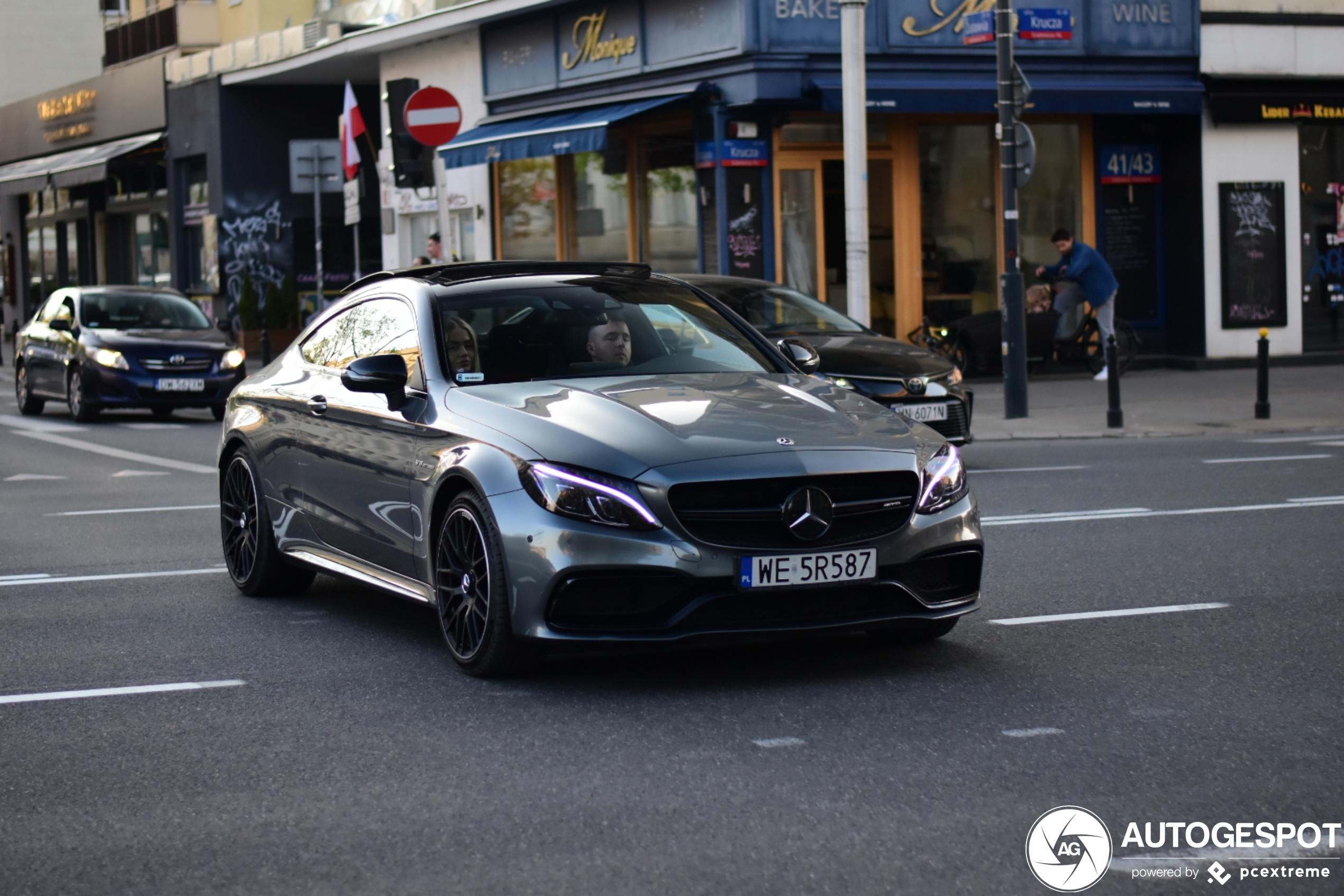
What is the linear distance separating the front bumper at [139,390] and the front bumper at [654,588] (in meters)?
15.3

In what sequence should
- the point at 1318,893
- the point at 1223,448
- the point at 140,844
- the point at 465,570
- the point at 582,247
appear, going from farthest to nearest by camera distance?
the point at 582,247
the point at 1223,448
the point at 465,570
the point at 140,844
the point at 1318,893

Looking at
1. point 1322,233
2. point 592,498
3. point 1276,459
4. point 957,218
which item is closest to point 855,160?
point 957,218

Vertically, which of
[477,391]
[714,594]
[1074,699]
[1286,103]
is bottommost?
[1074,699]

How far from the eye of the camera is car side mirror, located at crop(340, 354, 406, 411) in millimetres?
7312

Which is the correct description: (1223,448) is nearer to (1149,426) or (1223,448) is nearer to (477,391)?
(1149,426)

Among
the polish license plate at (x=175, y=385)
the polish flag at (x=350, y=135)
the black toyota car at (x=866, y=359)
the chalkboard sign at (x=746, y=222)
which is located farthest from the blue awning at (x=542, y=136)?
the black toyota car at (x=866, y=359)

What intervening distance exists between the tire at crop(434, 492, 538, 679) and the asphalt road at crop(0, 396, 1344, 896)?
12 centimetres

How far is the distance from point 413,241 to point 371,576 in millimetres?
25644

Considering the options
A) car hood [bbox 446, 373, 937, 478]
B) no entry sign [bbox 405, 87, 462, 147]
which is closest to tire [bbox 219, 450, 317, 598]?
car hood [bbox 446, 373, 937, 478]

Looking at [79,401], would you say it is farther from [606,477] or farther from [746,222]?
[606,477]

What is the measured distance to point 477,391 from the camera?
7113 millimetres

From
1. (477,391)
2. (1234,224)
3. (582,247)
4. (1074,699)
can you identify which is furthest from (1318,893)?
(582,247)

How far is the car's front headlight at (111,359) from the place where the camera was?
68.5 feet

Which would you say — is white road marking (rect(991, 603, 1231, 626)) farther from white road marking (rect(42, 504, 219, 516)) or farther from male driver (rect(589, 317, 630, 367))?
white road marking (rect(42, 504, 219, 516))
